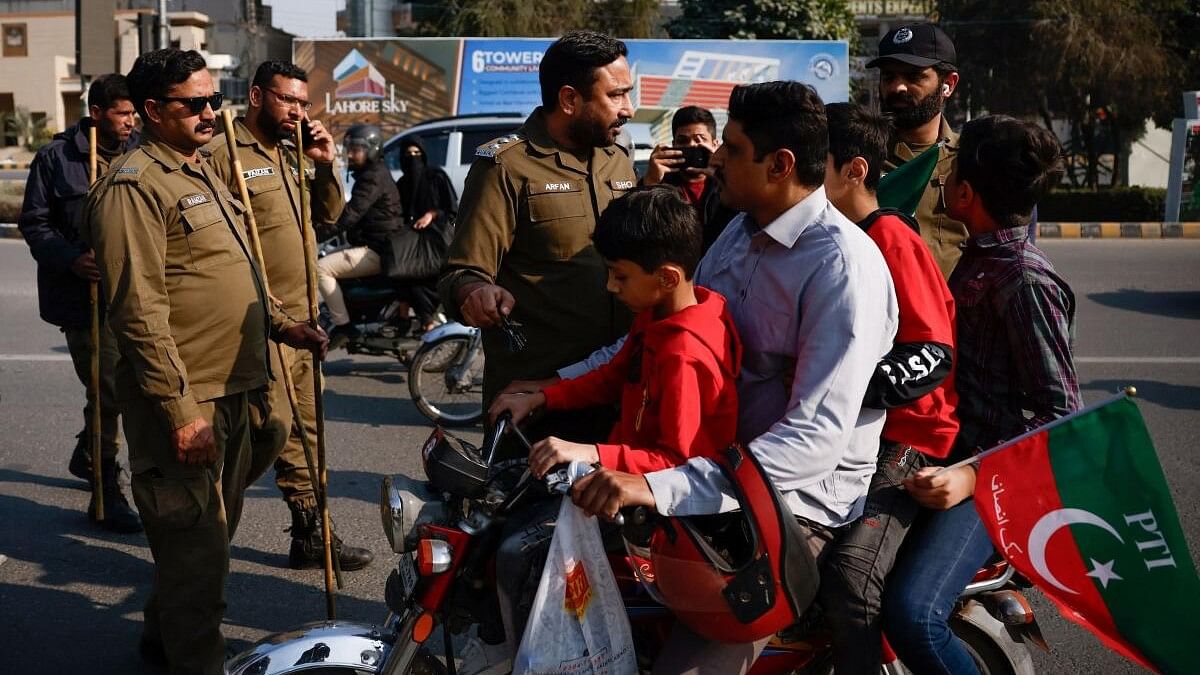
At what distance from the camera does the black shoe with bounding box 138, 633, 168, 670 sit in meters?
4.04

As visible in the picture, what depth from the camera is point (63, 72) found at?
52.8 metres

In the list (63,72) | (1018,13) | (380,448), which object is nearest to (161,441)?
(380,448)

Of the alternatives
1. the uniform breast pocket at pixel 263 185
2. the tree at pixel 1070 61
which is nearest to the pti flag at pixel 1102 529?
the uniform breast pocket at pixel 263 185

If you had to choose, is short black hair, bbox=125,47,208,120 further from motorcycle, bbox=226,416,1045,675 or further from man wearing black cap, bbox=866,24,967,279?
man wearing black cap, bbox=866,24,967,279

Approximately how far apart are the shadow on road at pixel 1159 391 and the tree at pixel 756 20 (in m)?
16.0

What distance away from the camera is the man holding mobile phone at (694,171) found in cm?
447

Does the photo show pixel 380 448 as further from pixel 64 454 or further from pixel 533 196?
pixel 533 196

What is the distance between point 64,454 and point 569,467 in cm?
498

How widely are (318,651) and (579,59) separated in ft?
5.65

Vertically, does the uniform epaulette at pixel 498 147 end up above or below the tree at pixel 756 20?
below

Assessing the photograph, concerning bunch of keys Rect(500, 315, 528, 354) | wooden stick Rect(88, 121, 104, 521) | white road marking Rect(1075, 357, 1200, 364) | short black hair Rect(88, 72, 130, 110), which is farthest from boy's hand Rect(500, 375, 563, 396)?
white road marking Rect(1075, 357, 1200, 364)

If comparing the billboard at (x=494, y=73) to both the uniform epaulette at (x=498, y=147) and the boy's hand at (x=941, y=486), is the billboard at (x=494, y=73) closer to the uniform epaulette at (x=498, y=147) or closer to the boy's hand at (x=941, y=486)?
the uniform epaulette at (x=498, y=147)

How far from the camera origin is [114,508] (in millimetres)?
5457

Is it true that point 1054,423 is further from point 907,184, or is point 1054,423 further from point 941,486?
point 907,184
